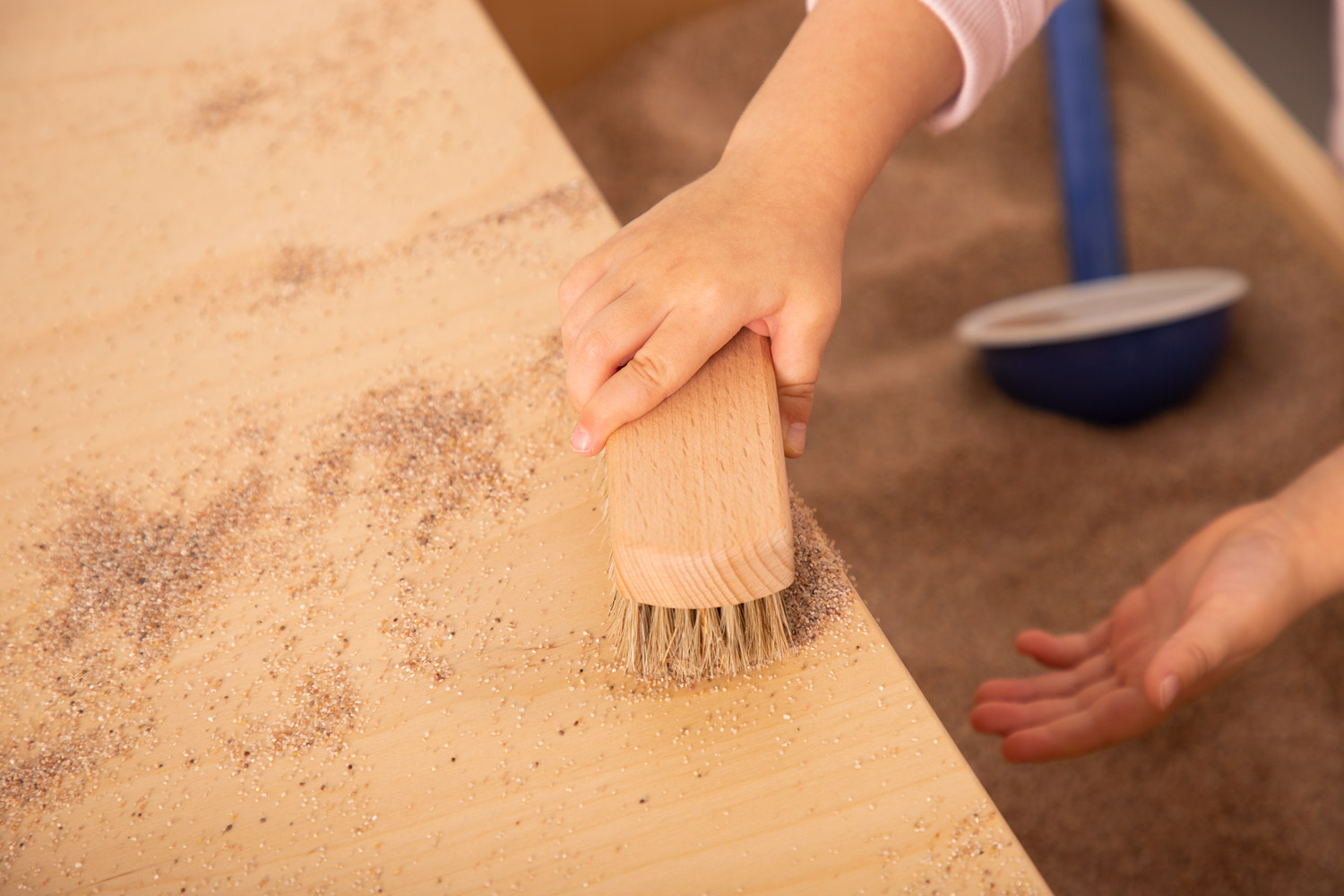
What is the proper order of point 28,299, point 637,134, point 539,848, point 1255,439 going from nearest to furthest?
1. point 539,848
2. point 28,299
3. point 1255,439
4. point 637,134

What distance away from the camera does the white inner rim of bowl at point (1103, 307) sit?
38.0 inches

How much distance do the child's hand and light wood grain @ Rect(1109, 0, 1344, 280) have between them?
86 centimetres

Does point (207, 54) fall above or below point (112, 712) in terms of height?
above

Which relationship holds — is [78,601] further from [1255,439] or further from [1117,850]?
[1255,439]

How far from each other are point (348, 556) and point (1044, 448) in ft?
2.57

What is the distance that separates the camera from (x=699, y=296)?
1.55 feet

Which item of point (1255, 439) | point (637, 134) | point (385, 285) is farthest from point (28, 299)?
point (1255, 439)

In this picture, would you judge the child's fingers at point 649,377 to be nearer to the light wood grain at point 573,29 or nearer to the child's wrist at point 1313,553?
the child's wrist at point 1313,553

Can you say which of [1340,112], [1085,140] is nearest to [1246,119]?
[1085,140]

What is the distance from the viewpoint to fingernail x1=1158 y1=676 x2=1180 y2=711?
1.81 ft

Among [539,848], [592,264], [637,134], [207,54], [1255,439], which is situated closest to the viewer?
[539,848]

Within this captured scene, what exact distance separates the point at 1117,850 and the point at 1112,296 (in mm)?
565

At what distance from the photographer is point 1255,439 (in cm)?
100

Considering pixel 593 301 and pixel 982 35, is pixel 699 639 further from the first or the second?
pixel 982 35
